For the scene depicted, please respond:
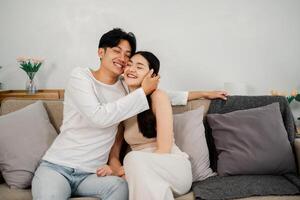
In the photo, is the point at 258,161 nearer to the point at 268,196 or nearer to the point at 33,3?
the point at 268,196

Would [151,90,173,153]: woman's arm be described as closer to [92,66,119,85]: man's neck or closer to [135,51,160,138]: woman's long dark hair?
[135,51,160,138]: woman's long dark hair

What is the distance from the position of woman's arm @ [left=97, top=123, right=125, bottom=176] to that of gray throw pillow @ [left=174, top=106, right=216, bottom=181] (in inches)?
13.2

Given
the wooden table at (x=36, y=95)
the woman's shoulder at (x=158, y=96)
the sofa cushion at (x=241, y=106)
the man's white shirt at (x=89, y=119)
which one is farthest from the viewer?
the wooden table at (x=36, y=95)

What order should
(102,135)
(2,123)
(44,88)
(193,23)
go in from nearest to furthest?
(102,135) < (2,123) < (193,23) < (44,88)

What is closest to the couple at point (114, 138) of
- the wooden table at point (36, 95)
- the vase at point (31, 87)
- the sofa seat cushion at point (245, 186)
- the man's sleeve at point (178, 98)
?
the sofa seat cushion at point (245, 186)

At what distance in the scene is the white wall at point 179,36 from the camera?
120 inches

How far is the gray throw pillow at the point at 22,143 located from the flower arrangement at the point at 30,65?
46.3 inches

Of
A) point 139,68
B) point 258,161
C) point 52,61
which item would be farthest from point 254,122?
point 52,61

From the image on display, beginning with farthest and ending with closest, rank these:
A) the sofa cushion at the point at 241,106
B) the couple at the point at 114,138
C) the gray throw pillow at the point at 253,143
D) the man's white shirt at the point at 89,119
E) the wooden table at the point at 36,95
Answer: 1. the wooden table at the point at 36,95
2. the sofa cushion at the point at 241,106
3. the gray throw pillow at the point at 253,143
4. the man's white shirt at the point at 89,119
5. the couple at the point at 114,138

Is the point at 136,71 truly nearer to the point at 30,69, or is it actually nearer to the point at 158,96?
the point at 158,96

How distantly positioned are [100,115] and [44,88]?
6.53 ft

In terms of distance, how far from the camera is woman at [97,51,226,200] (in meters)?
1.40

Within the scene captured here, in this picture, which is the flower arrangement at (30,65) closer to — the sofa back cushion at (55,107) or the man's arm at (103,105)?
the sofa back cushion at (55,107)

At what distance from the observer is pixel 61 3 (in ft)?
10.6
